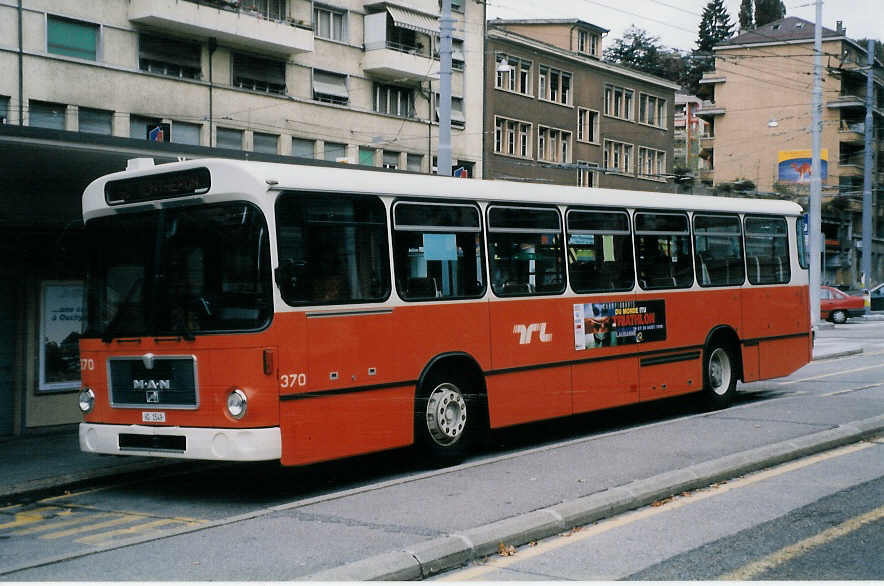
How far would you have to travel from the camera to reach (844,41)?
73688 millimetres

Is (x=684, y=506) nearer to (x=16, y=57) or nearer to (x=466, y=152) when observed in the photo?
(x=16, y=57)

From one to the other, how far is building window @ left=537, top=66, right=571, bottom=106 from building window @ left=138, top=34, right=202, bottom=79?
22.5 m

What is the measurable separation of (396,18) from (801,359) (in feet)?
98.9

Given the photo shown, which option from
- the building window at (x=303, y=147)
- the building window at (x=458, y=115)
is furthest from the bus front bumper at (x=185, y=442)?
the building window at (x=458, y=115)

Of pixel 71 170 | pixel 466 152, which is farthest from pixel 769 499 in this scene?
pixel 466 152

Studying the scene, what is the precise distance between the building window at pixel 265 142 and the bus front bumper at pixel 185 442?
29.1m

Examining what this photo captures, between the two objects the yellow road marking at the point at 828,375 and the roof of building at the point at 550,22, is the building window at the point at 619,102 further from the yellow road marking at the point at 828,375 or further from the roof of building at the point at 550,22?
the yellow road marking at the point at 828,375

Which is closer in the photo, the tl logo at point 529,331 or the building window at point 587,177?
the tl logo at point 529,331

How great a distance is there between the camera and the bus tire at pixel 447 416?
1043 centimetres

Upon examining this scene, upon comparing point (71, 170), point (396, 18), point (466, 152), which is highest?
point (396, 18)

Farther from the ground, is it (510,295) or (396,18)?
(396,18)

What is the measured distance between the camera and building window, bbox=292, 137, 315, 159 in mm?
39728

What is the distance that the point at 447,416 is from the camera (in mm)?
10664

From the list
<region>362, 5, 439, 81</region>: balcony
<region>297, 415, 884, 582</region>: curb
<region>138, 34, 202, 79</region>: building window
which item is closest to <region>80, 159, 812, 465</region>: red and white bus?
<region>297, 415, 884, 582</region>: curb
